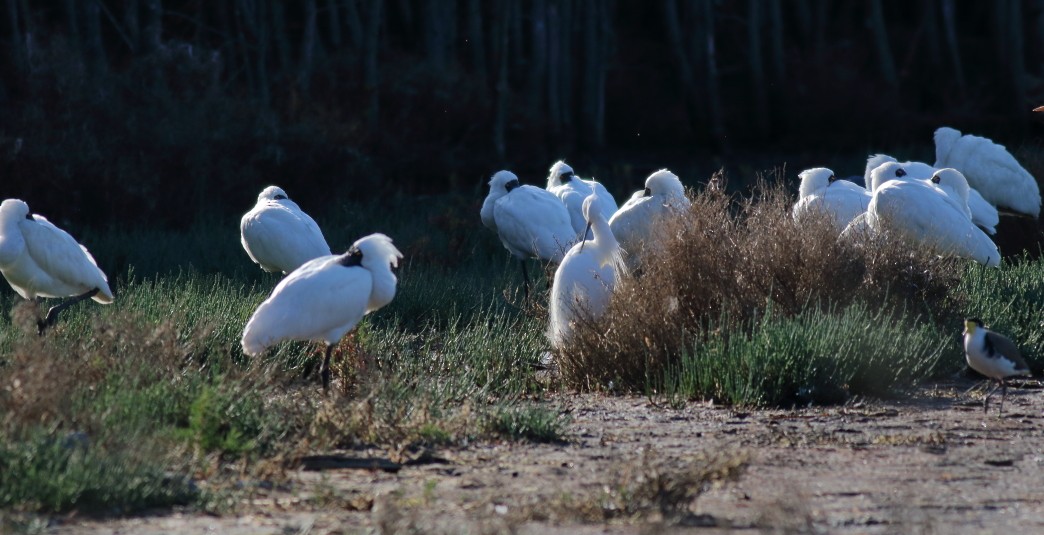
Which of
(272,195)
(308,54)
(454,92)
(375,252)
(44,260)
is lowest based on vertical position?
(454,92)

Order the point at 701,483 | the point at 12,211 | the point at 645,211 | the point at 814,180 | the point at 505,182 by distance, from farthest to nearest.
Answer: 1. the point at 505,182
2. the point at 814,180
3. the point at 645,211
4. the point at 12,211
5. the point at 701,483

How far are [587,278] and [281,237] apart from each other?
2.65 metres

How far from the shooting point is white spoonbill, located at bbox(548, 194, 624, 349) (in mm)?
8531

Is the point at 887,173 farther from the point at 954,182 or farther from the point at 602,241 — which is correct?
the point at 602,241

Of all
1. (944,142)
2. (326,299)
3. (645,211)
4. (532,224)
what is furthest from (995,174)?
(326,299)

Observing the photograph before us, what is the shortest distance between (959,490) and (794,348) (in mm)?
1905

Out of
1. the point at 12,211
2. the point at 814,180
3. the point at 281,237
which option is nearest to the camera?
the point at 12,211

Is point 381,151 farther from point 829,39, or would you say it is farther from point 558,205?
point 829,39

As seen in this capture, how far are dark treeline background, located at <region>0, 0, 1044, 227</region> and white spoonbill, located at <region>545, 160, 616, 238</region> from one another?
479 centimetres

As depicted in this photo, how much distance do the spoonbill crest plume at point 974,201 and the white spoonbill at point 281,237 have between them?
5.19m

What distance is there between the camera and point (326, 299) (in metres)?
7.27

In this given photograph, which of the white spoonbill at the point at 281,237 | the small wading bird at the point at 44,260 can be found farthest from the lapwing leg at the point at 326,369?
the white spoonbill at the point at 281,237

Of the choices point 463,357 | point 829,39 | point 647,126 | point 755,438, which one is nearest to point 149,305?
point 463,357

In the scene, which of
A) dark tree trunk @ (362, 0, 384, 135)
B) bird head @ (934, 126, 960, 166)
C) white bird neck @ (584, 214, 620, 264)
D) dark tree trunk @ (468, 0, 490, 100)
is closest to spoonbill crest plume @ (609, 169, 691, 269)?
white bird neck @ (584, 214, 620, 264)
